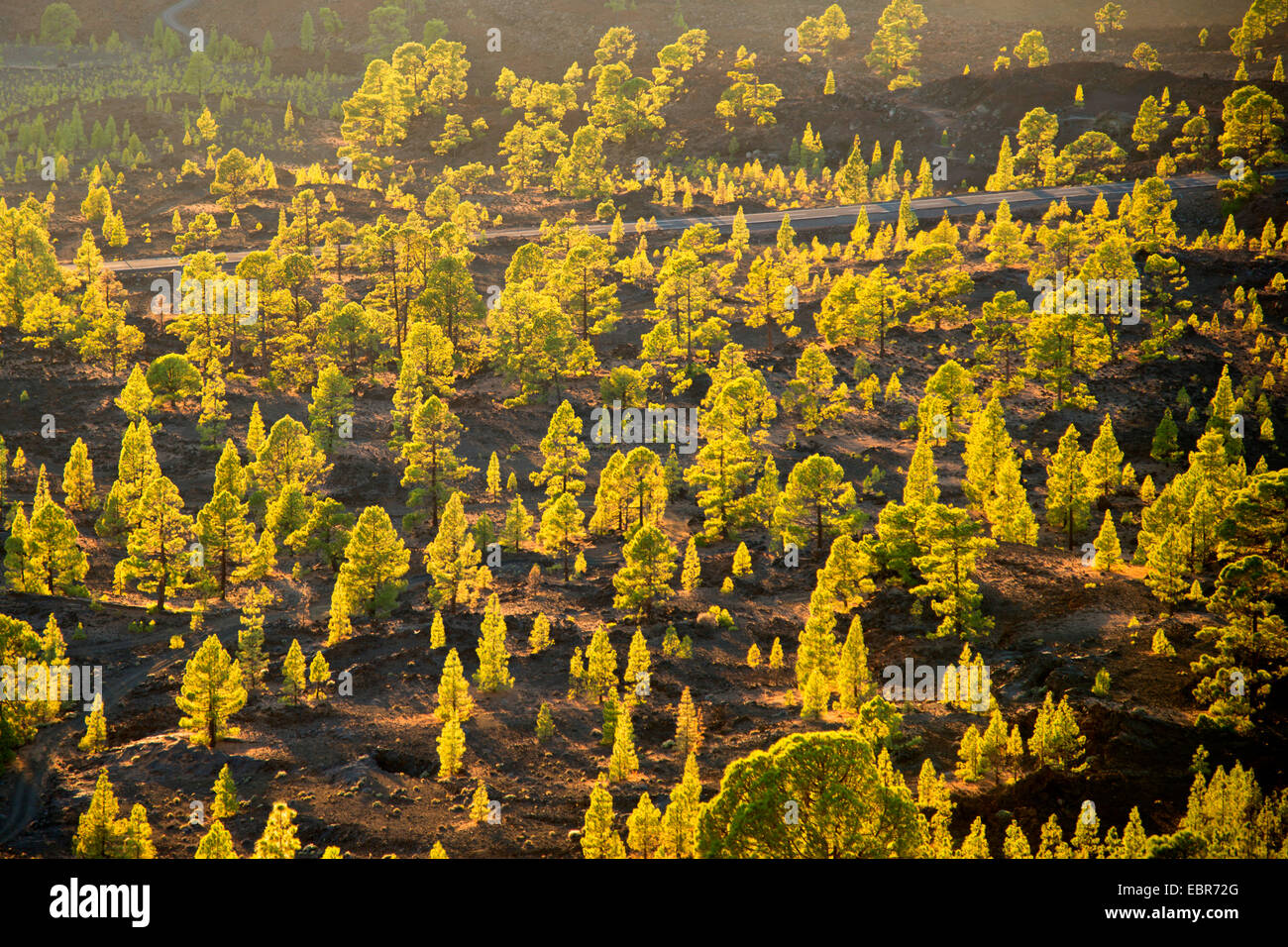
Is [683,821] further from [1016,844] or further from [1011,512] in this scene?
[1011,512]

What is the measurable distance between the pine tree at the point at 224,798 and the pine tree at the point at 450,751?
9.51 meters

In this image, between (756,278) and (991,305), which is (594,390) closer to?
(756,278)

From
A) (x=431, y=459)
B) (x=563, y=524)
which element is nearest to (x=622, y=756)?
(x=563, y=524)

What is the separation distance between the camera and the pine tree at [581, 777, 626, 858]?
45.6 meters

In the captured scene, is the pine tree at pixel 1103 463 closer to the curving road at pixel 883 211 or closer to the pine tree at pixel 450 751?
the pine tree at pixel 450 751

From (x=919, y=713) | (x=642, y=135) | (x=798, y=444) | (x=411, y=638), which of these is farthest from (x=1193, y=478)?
(x=642, y=135)

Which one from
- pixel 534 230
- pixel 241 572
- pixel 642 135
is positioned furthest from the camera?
pixel 642 135

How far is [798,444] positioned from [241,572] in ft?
148

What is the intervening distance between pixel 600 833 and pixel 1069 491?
46.2 meters

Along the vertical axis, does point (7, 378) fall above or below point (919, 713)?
above

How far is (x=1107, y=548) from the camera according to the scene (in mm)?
72375

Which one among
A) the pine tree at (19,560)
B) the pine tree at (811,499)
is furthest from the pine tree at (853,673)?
the pine tree at (19,560)

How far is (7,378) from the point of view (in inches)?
4188
